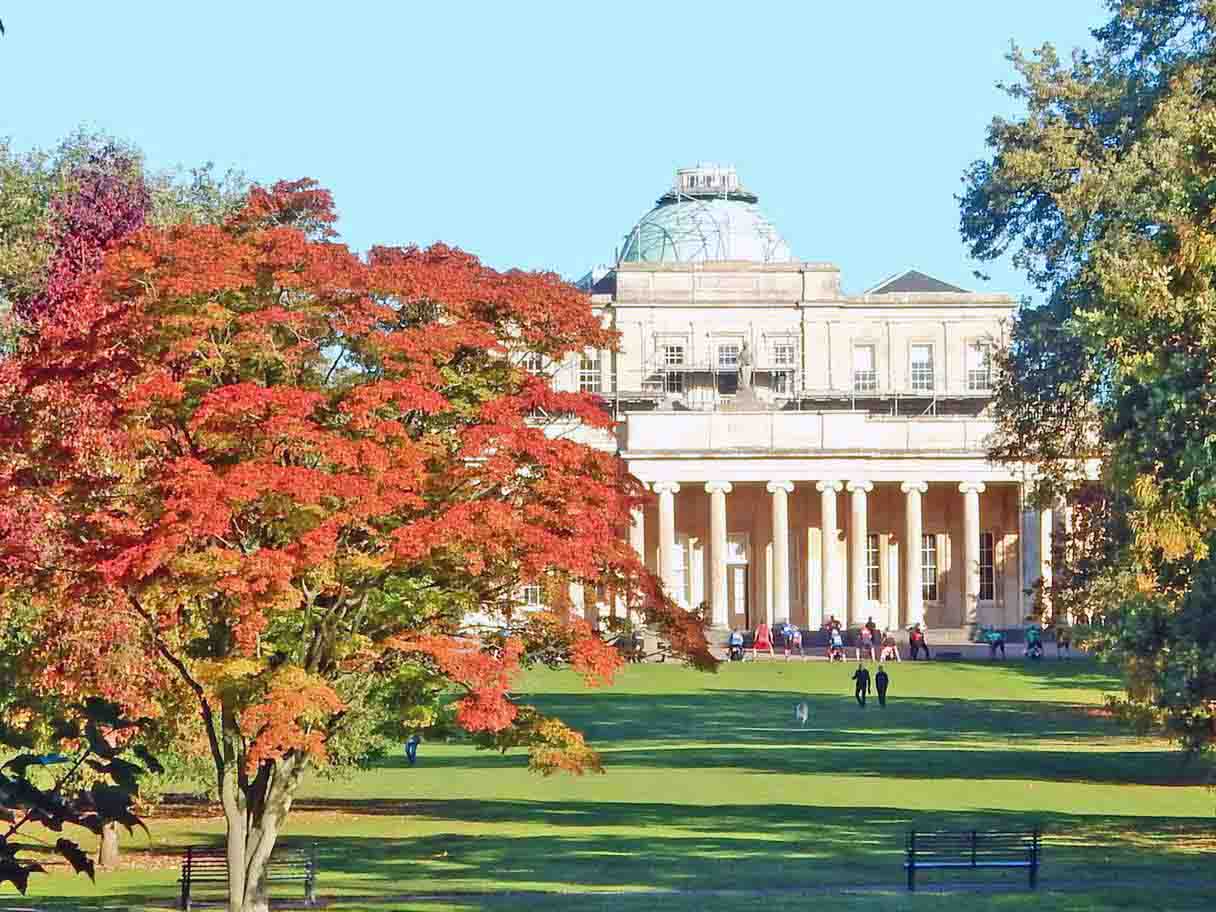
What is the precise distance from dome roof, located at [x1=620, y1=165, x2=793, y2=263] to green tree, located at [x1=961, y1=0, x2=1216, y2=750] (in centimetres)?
7893

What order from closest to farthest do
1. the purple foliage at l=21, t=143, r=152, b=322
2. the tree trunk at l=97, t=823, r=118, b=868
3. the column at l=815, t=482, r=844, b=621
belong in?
the tree trunk at l=97, t=823, r=118, b=868 < the purple foliage at l=21, t=143, r=152, b=322 < the column at l=815, t=482, r=844, b=621

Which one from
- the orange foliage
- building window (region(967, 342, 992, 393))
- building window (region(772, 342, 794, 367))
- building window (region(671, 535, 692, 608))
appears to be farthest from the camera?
building window (region(967, 342, 992, 393))

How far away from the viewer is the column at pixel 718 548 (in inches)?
4237

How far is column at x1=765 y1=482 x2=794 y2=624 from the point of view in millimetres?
108625

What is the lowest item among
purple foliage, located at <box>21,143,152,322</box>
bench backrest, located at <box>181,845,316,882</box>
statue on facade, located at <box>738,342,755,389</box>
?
bench backrest, located at <box>181,845,316,882</box>

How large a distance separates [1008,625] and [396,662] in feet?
299

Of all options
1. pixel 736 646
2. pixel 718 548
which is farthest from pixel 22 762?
pixel 718 548

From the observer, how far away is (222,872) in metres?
31.9

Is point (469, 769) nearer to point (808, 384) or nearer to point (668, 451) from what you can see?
point (668, 451)

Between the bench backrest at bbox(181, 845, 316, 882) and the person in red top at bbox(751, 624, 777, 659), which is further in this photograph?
the person in red top at bbox(751, 624, 777, 659)

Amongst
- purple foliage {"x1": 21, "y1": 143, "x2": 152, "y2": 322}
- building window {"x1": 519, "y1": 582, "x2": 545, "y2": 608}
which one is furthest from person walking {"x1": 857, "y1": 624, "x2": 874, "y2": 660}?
building window {"x1": 519, "y1": 582, "x2": 545, "y2": 608}

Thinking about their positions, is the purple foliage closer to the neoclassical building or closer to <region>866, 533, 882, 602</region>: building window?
the neoclassical building

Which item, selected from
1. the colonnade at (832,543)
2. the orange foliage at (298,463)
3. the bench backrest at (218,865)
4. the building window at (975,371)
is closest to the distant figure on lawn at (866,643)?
the colonnade at (832,543)

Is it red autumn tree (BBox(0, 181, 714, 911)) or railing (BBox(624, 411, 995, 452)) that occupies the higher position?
railing (BBox(624, 411, 995, 452))
